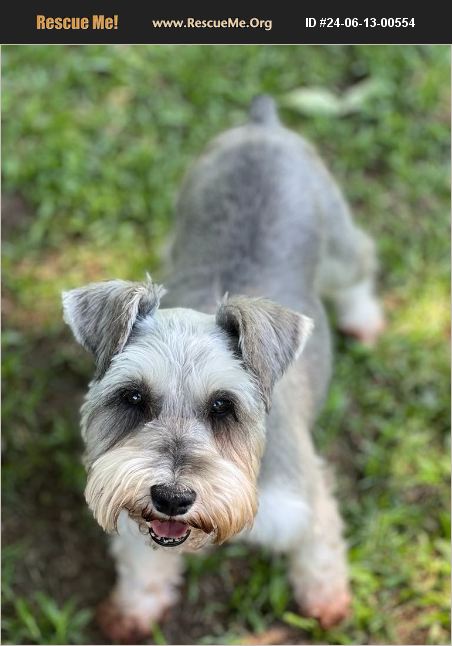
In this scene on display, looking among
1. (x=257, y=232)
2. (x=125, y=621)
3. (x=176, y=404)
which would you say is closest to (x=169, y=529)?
(x=176, y=404)

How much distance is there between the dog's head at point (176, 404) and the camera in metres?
3.70

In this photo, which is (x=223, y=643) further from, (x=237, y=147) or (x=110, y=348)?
(x=237, y=147)

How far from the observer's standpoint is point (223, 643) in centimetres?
535

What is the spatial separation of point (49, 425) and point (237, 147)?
2432 mm

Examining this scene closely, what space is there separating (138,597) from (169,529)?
5.38ft

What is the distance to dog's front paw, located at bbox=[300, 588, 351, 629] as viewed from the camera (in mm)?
5336

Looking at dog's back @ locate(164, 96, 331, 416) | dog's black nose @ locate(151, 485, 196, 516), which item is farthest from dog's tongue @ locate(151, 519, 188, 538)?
dog's back @ locate(164, 96, 331, 416)

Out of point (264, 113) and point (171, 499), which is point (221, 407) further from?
point (264, 113)

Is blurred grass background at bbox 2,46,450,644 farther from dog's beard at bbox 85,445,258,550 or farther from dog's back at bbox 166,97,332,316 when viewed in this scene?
dog's beard at bbox 85,445,258,550

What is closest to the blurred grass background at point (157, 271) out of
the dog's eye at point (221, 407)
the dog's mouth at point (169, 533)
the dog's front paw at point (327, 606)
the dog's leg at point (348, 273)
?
the dog's front paw at point (327, 606)

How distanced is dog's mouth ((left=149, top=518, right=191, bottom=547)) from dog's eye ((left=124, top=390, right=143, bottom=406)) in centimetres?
56

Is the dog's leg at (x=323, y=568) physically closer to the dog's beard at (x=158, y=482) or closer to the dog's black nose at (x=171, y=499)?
the dog's beard at (x=158, y=482)

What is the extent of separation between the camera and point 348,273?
6297mm
